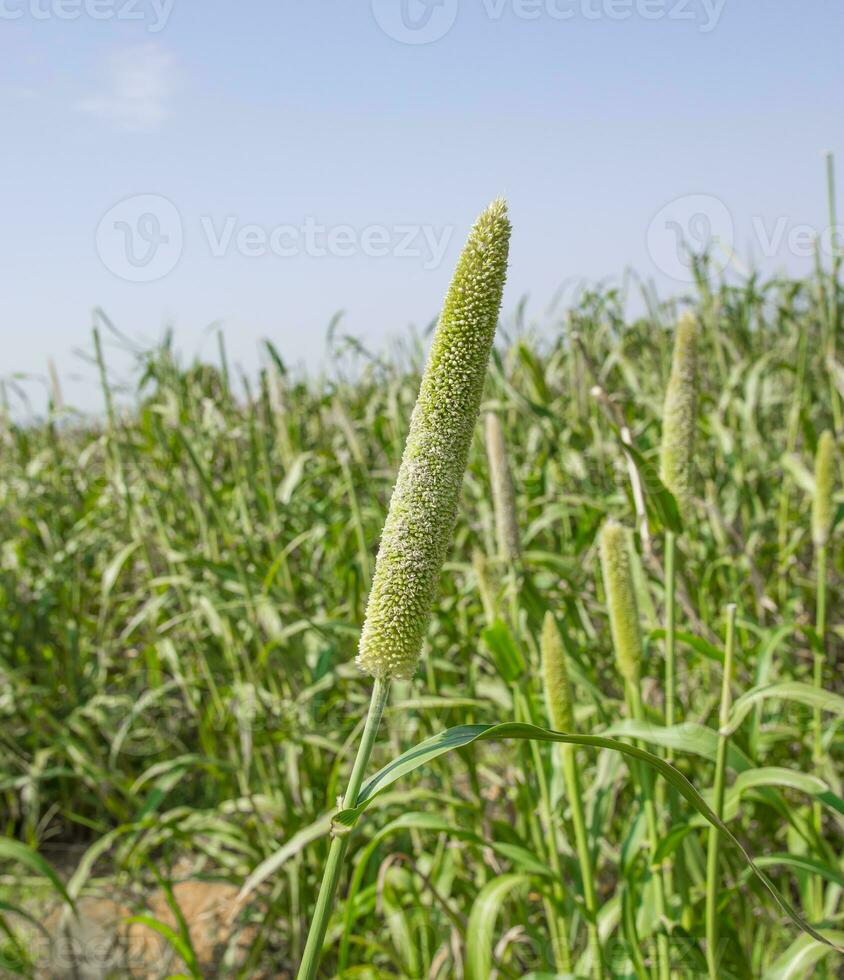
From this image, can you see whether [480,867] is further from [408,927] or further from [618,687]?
[618,687]

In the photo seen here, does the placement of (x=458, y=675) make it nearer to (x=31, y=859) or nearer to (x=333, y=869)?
(x=31, y=859)

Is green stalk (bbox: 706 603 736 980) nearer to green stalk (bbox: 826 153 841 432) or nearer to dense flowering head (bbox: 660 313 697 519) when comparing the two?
dense flowering head (bbox: 660 313 697 519)

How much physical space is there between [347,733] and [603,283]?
3449 millimetres

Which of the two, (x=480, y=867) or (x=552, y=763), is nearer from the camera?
(x=552, y=763)

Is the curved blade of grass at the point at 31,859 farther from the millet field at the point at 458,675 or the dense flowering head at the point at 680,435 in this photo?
the dense flowering head at the point at 680,435

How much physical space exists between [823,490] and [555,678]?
43.7 inches

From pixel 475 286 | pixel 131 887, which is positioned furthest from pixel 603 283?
pixel 475 286

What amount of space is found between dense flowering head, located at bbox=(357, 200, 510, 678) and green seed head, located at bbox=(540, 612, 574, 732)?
84cm

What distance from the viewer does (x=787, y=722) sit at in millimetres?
2920

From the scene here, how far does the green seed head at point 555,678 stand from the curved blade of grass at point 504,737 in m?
0.80

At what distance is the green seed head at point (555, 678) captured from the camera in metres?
1.83

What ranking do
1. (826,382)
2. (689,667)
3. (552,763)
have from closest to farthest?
(552,763) < (689,667) < (826,382)

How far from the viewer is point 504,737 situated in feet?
3.30

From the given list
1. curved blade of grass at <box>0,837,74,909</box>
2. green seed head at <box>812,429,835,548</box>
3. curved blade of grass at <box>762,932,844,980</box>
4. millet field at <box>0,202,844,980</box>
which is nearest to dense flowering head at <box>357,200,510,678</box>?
millet field at <box>0,202,844,980</box>
